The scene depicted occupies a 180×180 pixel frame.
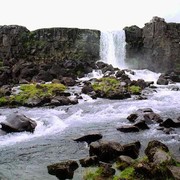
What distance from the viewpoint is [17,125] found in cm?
2502

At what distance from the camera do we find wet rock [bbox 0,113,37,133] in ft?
81.3

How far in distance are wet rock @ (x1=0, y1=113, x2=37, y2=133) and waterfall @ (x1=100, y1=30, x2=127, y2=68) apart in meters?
48.4

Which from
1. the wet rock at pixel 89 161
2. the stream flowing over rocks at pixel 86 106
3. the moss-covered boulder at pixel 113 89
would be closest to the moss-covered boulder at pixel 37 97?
the stream flowing over rocks at pixel 86 106

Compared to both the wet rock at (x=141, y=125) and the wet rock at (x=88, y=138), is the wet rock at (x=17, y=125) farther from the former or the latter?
the wet rock at (x=141, y=125)

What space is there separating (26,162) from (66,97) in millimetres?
21786

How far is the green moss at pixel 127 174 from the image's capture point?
14.7m

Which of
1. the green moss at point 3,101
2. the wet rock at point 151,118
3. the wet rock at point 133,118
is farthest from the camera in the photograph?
the green moss at point 3,101

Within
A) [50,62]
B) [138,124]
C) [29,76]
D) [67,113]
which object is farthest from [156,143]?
[50,62]

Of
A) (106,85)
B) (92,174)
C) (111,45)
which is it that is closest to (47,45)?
(111,45)

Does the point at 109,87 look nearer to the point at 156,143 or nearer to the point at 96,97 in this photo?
the point at 96,97

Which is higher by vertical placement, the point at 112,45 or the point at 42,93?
the point at 112,45

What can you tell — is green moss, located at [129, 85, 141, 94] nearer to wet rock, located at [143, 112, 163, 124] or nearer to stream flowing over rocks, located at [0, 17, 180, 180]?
stream flowing over rocks, located at [0, 17, 180, 180]

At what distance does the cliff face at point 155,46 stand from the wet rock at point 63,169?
56174mm

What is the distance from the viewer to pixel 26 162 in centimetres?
1838
